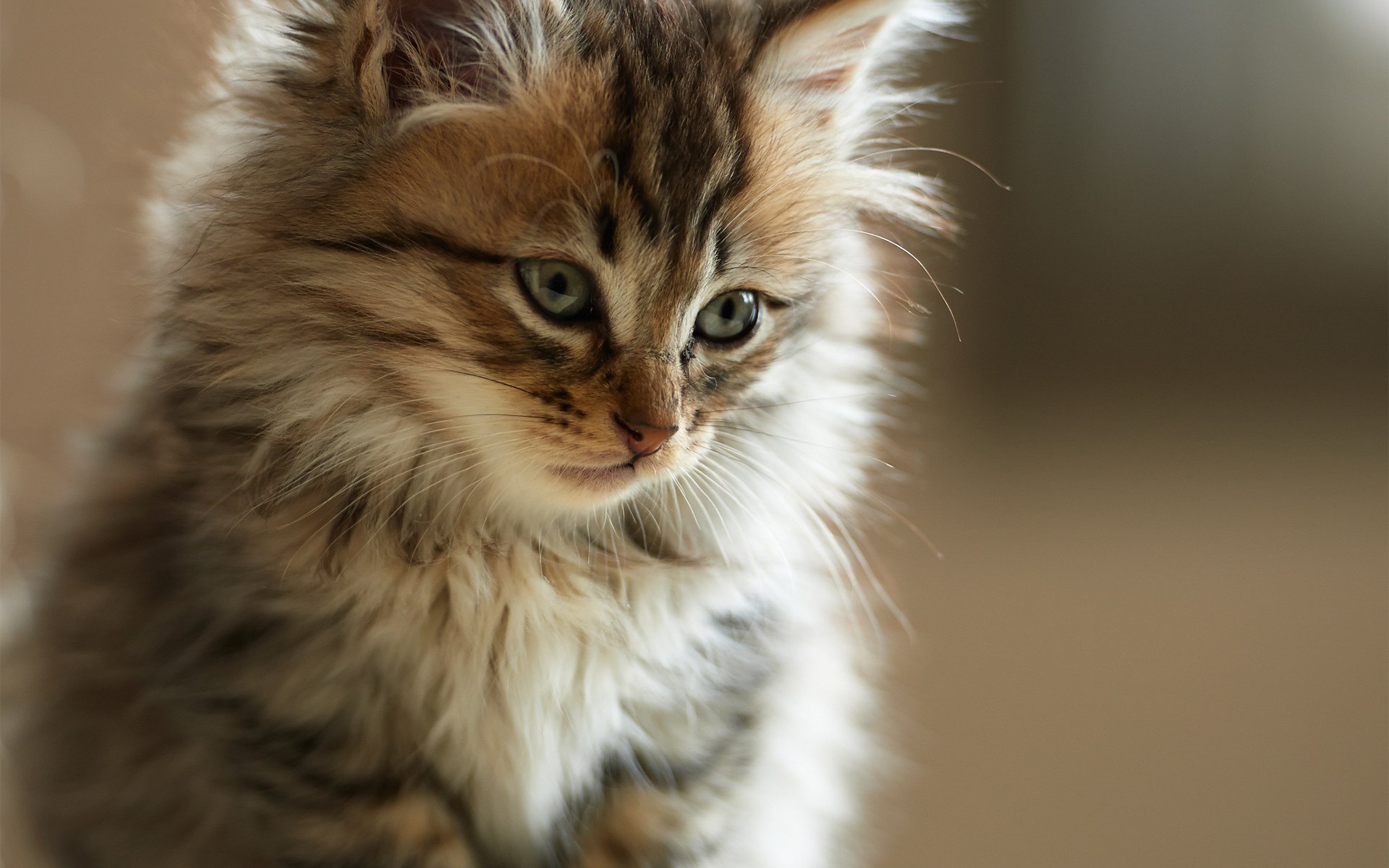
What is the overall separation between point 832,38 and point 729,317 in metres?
0.26

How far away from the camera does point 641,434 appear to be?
87cm

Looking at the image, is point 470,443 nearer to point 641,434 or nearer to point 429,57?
point 641,434

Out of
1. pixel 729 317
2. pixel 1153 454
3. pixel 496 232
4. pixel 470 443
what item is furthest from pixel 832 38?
pixel 1153 454

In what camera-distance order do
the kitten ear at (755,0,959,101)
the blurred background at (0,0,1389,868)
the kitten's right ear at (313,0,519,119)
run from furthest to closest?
the blurred background at (0,0,1389,868)
the kitten ear at (755,0,959,101)
the kitten's right ear at (313,0,519,119)

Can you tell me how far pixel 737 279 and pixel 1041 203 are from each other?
1.17 meters

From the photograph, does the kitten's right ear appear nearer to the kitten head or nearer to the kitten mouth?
the kitten head

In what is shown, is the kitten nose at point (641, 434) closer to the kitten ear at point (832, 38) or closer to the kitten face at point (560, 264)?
the kitten face at point (560, 264)

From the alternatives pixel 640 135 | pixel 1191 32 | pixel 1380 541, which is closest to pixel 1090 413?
pixel 1380 541

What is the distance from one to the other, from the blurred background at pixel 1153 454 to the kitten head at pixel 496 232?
968 mm

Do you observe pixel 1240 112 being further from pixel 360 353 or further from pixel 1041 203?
pixel 360 353

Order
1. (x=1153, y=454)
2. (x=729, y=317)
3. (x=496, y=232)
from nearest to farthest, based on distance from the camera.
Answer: (x=496, y=232) < (x=729, y=317) < (x=1153, y=454)

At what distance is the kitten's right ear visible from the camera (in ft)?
2.76

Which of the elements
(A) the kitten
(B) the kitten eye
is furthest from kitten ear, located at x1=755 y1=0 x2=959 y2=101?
(B) the kitten eye

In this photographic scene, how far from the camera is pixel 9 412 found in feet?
4.81
